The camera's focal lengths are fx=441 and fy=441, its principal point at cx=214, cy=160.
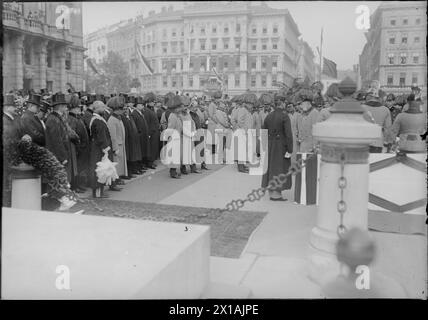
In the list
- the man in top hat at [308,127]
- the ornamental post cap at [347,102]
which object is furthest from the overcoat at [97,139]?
the ornamental post cap at [347,102]

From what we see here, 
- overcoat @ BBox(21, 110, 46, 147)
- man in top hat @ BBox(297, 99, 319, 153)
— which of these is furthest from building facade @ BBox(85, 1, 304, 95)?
overcoat @ BBox(21, 110, 46, 147)

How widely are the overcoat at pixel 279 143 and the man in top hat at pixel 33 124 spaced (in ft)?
12.7

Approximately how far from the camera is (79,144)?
8.44 m

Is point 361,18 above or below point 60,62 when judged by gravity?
below

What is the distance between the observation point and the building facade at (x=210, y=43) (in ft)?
35.3

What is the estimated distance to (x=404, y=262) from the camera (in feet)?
15.5

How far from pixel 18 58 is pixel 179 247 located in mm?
32245

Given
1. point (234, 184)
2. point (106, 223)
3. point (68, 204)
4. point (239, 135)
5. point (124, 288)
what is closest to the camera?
point (124, 288)

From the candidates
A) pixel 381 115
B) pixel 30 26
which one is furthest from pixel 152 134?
pixel 30 26

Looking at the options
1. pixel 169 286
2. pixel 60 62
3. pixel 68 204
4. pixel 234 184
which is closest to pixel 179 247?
pixel 169 286

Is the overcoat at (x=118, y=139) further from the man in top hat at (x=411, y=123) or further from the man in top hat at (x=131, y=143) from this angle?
the man in top hat at (x=411, y=123)
